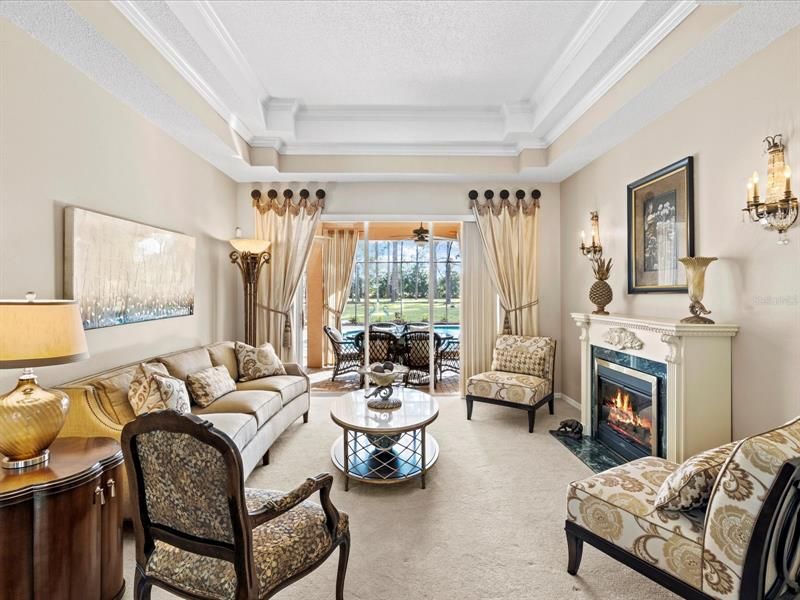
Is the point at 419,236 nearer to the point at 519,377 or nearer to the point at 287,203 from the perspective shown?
the point at 287,203

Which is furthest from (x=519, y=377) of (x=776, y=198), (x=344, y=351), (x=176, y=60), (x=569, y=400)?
(x=176, y=60)

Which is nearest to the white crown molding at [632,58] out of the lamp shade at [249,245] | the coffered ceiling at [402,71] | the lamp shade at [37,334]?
the coffered ceiling at [402,71]

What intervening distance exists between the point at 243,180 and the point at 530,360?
405 centimetres

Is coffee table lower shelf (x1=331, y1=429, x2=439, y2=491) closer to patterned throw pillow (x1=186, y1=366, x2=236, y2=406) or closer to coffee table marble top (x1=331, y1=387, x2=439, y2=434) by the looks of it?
coffee table marble top (x1=331, y1=387, x2=439, y2=434)

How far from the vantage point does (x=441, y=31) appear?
2.96 metres

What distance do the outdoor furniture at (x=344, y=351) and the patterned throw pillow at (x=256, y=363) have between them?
1.55 meters

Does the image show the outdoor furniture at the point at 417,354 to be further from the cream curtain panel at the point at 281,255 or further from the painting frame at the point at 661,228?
the painting frame at the point at 661,228

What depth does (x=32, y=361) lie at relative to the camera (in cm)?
166

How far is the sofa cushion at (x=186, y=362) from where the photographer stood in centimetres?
315

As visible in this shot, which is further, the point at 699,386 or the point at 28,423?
the point at 699,386

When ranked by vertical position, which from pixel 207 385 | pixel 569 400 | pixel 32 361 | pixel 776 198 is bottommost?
pixel 569 400

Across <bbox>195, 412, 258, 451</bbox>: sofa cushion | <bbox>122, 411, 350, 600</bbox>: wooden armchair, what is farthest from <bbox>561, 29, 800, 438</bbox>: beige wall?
<bbox>195, 412, 258, 451</bbox>: sofa cushion

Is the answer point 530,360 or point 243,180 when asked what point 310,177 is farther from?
point 530,360

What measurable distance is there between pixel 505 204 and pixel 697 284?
→ 109 inches
